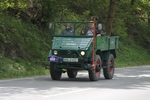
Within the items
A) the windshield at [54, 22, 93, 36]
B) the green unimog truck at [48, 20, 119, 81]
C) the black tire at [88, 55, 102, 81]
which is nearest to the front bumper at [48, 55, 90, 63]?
the green unimog truck at [48, 20, 119, 81]

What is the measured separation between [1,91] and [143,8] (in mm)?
27348

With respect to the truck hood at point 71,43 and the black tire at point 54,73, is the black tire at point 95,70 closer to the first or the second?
the truck hood at point 71,43

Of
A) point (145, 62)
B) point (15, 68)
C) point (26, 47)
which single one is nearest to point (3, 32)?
point (26, 47)

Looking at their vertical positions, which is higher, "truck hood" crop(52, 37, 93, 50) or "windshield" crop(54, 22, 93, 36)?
"windshield" crop(54, 22, 93, 36)

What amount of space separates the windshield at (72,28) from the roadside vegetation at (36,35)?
213 centimetres

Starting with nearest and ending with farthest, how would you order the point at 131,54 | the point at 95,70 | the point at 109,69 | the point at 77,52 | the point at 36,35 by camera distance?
the point at 77,52 → the point at 95,70 → the point at 109,69 → the point at 36,35 → the point at 131,54

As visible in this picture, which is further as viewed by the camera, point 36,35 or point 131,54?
point 131,54

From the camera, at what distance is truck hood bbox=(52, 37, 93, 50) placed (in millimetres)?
16609

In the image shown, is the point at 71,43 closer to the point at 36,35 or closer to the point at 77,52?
the point at 77,52

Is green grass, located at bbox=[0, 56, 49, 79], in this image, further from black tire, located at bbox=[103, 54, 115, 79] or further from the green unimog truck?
black tire, located at bbox=[103, 54, 115, 79]

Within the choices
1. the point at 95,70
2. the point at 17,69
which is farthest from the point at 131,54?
the point at 95,70

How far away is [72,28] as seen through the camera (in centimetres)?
1769

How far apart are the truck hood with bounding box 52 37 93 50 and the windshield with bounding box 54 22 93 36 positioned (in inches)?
15.0

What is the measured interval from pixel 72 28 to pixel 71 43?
1.06m
